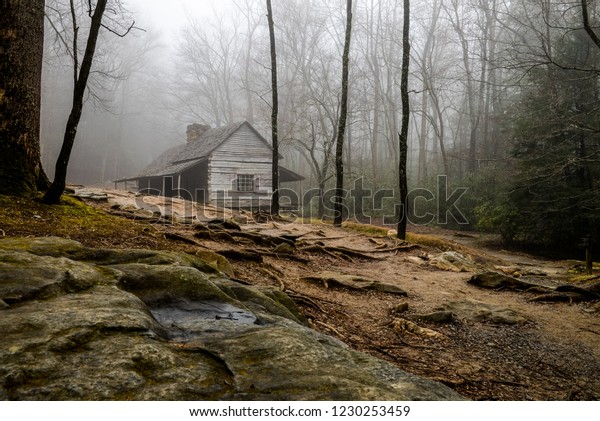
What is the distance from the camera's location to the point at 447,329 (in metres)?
4.56

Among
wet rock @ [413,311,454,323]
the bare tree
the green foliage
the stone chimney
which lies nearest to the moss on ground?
the bare tree

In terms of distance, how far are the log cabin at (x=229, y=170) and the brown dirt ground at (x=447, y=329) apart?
58.5 ft

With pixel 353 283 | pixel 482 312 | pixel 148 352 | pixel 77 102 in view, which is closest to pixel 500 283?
pixel 482 312

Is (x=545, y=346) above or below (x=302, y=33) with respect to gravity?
below

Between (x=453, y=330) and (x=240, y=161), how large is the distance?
23129 mm

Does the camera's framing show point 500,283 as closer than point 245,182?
Yes

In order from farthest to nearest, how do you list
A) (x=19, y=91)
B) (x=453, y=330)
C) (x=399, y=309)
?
1. (x=19, y=91)
2. (x=399, y=309)
3. (x=453, y=330)

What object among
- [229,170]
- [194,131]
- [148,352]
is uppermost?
[194,131]

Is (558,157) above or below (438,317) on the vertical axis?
above

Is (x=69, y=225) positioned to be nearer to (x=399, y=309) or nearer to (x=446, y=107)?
(x=399, y=309)

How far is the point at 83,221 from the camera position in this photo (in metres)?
5.70
